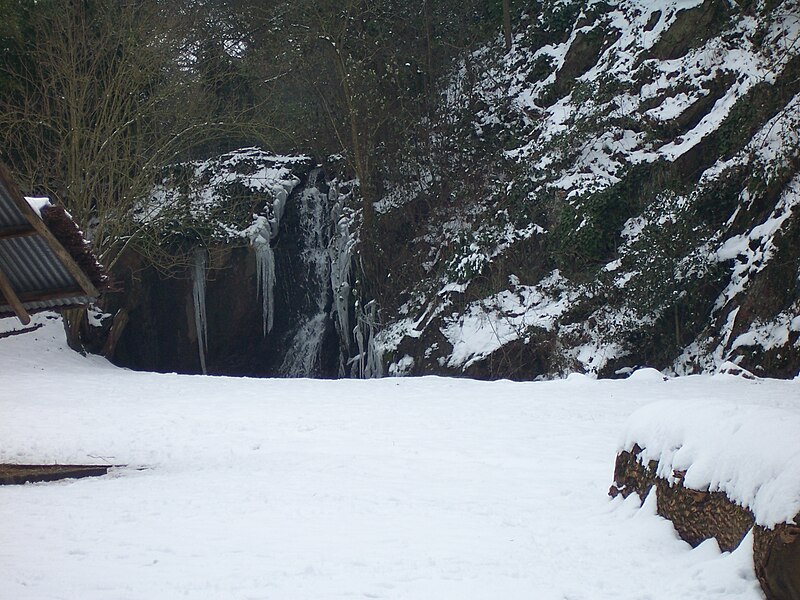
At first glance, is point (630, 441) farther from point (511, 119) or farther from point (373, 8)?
point (373, 8)

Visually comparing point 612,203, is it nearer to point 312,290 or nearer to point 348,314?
point 348,314

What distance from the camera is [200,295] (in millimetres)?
18125

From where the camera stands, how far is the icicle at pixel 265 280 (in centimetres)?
1809

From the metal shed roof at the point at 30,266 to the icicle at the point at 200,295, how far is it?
10.2m

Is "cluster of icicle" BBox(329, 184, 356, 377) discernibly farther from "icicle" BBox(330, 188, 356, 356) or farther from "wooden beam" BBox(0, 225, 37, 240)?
"wooden beam" BBox(0, 225, 37, 240)

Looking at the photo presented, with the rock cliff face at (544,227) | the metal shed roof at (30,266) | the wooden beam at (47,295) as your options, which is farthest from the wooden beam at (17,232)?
the rock cliff face at (544,227)

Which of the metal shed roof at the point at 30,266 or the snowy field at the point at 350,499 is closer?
the snowy field at the point at 350,499

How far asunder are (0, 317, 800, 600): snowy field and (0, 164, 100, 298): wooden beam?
1.75 meters

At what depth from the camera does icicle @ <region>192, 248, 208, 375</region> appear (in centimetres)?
1808

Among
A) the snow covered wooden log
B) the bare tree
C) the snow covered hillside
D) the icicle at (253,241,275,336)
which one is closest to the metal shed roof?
the snow covered wooden log

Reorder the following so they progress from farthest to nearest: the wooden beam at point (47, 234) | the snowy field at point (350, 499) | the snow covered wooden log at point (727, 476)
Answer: the wooden beam at point (47, 234) < the snowy field at point (350, 499) < the snow covered wooden log at point (727, 476)

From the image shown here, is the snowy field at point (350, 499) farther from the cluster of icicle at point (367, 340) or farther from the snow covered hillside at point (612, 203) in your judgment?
the cluster of icicle at point (367, 340)

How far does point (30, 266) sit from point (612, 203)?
36.8 ft

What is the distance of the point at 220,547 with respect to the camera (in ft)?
16.1
